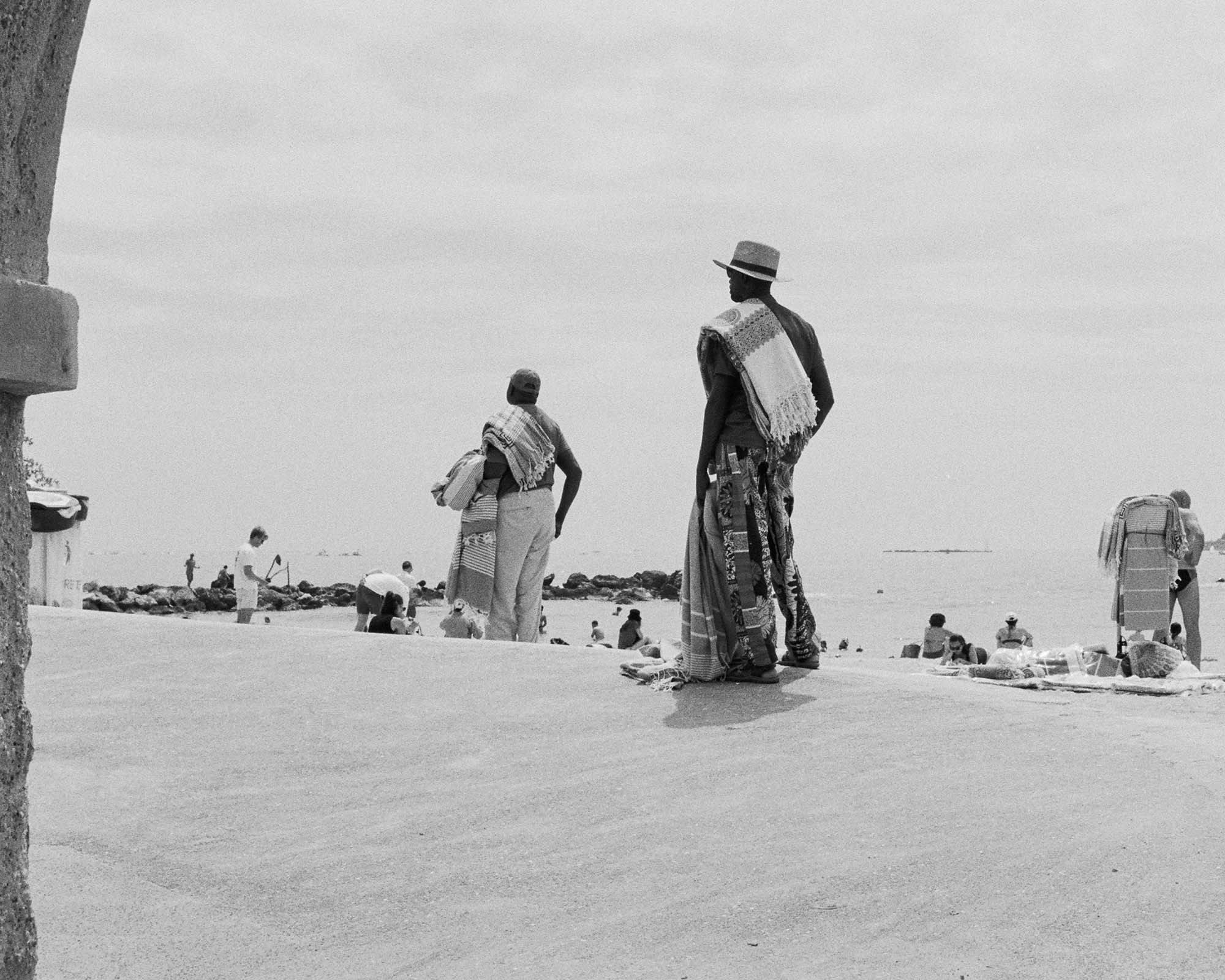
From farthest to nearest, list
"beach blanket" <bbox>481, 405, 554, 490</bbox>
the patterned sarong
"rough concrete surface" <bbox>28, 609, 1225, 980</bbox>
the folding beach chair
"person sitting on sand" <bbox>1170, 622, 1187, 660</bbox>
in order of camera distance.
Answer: "person sitting on sand" <bbox>1170, 622, 1187, 660</bbox> → the folding beach chair → "beach blanket" <bbox>481, 405, 554, 490</bbox> → the patterned sarong → "rough concrete surface" <bbox>28, 609, 1225, 980</bbox>

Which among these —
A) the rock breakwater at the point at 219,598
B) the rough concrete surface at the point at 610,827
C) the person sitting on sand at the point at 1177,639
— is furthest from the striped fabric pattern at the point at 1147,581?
the rock breakwater at the point at 219,598

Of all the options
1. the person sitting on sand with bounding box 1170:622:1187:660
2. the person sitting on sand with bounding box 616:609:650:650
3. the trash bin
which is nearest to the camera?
the person sitting on sand with bounding box 1170:622:1187:660

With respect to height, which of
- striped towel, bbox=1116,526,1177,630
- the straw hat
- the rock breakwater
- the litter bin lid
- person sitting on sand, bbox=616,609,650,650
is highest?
the straw hat

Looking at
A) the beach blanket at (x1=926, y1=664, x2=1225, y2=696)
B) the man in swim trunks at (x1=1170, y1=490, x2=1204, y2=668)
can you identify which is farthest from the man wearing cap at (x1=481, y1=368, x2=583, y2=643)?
the man in swim trunks at (x1=1170, y1=490, x2=1204, y2=668)

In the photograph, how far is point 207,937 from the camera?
15.6 feet

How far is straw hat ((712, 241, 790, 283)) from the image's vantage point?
23.4 ft

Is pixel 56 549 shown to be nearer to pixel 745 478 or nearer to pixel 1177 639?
pixel 745 478

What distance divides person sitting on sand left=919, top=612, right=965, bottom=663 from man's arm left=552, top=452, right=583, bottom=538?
788 cm

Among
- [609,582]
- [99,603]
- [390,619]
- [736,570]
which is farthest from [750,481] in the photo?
[609,582]

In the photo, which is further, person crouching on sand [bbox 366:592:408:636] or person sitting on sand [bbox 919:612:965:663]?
person sitting on sand [bbox 919:612:965:663]

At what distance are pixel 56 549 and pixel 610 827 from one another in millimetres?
10983

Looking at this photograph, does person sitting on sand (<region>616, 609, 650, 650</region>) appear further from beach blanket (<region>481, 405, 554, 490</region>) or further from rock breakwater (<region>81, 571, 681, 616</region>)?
rock breakwater (<region>81, 571, 681, 616</region>)

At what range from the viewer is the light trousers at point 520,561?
32.0ft

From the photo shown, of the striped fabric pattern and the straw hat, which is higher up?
the straw hat
